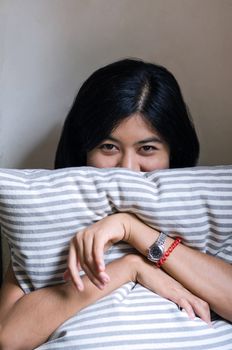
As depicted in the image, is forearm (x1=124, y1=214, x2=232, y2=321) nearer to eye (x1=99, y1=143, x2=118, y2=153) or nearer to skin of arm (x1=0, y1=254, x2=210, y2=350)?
skin of arm (x1=0, y1=254, x2=210, y2=350)

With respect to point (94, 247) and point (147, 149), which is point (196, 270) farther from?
point (147, 149)

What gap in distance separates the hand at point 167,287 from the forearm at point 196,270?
1 cm

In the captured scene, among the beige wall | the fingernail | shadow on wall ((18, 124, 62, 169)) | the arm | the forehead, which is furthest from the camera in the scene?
shadow on wall ((18, 124, 62, 169))

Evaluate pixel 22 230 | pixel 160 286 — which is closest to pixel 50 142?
pixel 22 230

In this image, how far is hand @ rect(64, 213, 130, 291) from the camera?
0.74 m

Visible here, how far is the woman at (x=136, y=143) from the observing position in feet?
2.63

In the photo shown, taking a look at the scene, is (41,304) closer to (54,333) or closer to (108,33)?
(54,333)

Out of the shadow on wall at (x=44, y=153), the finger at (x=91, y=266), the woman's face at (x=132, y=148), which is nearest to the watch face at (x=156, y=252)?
the finger at (x=91, y=266)

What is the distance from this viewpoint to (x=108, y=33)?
3.82 ft

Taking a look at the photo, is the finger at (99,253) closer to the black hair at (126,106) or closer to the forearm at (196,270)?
the forearm at (196,270)

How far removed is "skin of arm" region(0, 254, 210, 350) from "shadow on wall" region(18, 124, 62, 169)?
52 cm

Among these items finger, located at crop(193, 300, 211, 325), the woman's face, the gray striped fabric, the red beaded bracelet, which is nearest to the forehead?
the woman's face

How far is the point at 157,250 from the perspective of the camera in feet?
2.63

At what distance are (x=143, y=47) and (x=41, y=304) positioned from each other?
72 centimetres
